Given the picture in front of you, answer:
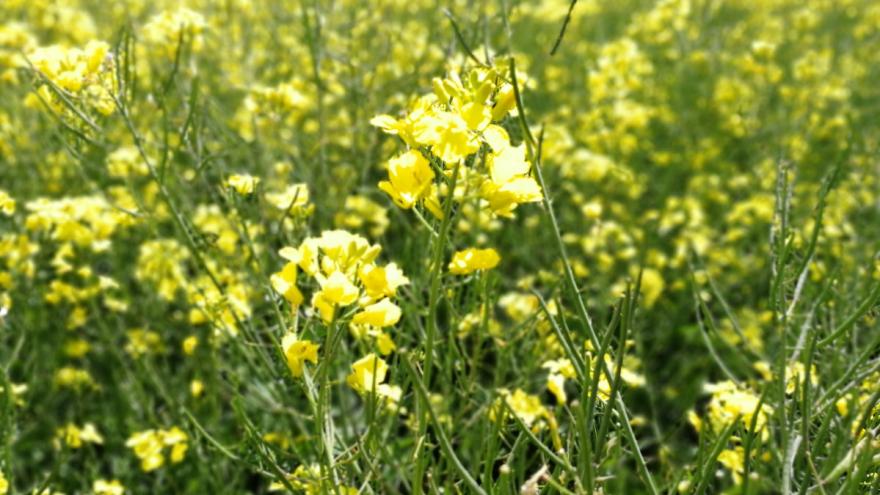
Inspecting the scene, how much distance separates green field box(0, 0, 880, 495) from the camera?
0.88m

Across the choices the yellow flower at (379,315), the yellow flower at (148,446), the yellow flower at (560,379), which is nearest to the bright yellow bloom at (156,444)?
the yellow flower at (148,446)

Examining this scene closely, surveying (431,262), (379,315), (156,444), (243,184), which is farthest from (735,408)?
(156,444)

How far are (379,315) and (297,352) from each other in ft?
0.37

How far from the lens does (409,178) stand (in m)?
0.84

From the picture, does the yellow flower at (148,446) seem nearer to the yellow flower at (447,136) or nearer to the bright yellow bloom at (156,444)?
the bright yellow bloom at (156,444)

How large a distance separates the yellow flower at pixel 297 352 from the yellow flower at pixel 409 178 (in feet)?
0.67

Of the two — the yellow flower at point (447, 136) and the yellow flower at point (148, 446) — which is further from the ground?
the yellow flower at point (447, 136)

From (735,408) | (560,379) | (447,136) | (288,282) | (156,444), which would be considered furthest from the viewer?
(156,444)

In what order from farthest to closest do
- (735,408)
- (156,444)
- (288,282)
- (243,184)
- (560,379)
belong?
(156,444) → (243,184) → (560,379) → (735,408) → (288,282)

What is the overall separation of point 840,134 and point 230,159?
2.88 m

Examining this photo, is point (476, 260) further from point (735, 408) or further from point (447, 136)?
point (735, 408)

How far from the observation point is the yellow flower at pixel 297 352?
0.89 meters

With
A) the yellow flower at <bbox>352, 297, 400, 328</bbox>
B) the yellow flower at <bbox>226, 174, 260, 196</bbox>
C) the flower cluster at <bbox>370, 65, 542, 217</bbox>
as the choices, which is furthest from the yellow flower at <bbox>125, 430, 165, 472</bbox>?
the flower cluster at <bbox>370, 65, 542, 217</bbox>

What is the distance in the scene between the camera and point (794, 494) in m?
0.95
